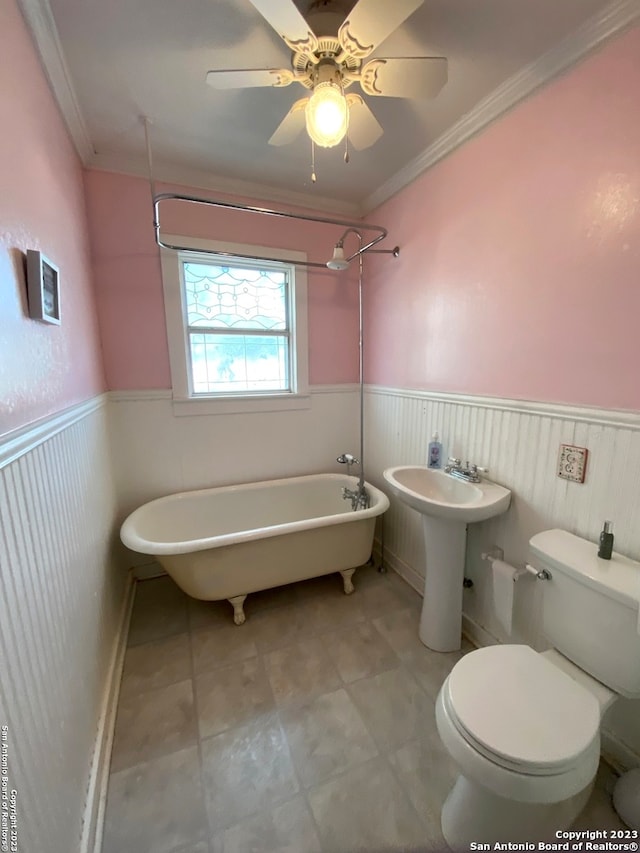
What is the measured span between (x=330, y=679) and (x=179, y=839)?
2.30ft

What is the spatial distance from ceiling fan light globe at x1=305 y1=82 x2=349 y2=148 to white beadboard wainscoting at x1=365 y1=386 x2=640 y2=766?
1211 millimetres

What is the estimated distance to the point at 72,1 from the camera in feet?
3.43

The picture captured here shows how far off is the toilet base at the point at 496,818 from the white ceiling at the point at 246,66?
7.47 ft

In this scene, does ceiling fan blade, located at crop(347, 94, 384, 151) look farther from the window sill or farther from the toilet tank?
the toilet tank

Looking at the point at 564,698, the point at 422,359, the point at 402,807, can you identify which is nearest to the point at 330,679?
the point at 402,807

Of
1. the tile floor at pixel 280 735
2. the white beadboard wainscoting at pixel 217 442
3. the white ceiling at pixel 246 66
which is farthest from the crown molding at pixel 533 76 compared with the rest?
the tile floor at pixel 280 735

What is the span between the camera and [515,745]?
32.9 inches

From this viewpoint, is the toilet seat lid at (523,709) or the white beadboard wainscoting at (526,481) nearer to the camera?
the toilet seat lid at (523,709)

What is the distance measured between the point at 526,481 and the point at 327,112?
5.03ft

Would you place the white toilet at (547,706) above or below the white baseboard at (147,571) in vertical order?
above

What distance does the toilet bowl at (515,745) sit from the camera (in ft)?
2.67

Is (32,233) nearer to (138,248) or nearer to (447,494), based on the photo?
(138,248)

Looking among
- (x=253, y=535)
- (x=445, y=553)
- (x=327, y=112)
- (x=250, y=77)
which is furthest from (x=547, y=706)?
(x=250, y=77)

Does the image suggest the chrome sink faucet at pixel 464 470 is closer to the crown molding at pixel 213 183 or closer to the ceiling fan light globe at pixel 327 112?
the ceiling fan light globe at pixel 327 112
